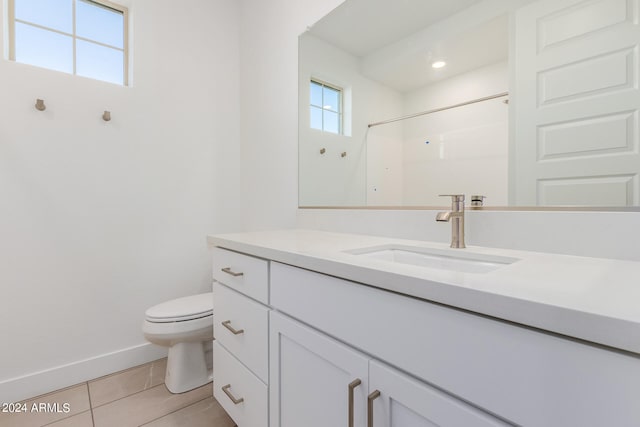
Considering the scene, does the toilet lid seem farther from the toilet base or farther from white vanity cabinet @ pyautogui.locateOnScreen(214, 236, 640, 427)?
white vanity cabinet @ pyautogui.locateOnScreen(214, 236, 640, 427)

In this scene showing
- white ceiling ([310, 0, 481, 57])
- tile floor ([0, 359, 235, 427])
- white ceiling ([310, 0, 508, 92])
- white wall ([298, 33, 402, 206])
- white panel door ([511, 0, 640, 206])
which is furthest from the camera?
white wall ([298, 33, 402, 206])

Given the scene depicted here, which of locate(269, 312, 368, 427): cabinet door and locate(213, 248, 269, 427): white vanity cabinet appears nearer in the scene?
locate(269, 312, 368, 427): cabinet door

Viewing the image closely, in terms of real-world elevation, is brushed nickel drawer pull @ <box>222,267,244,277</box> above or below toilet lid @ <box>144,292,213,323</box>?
above

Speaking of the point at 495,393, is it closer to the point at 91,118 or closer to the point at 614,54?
the point at 614,54

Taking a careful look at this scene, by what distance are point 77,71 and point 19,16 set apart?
0.33 m

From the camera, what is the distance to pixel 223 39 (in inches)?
87.5

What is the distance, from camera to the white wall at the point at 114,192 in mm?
1531

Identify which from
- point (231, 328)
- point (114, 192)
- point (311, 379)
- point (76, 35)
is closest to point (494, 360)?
point (311, 379)

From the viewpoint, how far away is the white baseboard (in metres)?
1.51

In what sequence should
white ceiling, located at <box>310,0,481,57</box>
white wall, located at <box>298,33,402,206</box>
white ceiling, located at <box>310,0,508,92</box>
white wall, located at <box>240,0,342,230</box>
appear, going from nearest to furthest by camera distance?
white ceiling, located at <box>310,0,508,92</box> → white ceiling, located at <box>310,0,481,57</box> → white wall, located at <box>298,33,402,206</box> → white wall, located at <box>240,0,342,230</box>

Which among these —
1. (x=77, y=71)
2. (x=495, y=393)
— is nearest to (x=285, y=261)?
(x=495, y=393)

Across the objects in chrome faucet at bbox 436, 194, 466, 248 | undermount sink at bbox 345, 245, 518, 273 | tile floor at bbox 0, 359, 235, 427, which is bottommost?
tile floor at bbox 0, 359, 235, 427

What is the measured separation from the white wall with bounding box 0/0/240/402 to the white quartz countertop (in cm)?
151

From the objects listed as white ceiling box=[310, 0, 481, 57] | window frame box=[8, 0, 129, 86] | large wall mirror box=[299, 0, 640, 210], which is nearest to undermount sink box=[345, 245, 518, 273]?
large wall mirror box=[299, 0, 640, 210]
